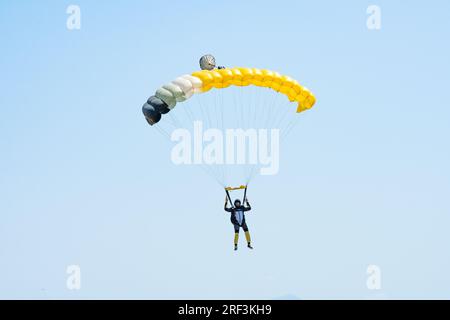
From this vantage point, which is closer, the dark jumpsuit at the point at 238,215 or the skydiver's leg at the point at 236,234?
the dark jumpsuit at the point at 238,215

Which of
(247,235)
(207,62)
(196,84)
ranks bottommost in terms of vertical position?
(247,235)

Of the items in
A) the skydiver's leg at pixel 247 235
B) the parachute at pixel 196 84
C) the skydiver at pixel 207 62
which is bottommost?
the skydiver's leg at pixel 247 235

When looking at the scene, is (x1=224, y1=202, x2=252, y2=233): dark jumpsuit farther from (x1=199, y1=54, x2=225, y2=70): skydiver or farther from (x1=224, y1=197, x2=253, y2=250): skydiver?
(x1=199, y1=54, x2=225, y2=70): skydiver

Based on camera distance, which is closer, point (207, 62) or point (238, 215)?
point (238, 215)

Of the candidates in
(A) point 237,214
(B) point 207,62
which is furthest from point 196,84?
(A) point 237,214

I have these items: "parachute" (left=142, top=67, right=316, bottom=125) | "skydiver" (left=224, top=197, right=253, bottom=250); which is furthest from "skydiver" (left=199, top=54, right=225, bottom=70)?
"skydiver" (left=224, top=197, right=253, bottom=250)

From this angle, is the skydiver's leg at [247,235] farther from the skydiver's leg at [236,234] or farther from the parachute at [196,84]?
the parachute at [196,84]

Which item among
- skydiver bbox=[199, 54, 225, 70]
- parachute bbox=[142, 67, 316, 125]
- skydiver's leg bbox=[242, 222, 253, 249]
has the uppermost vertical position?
skydiver bbox=[199, 54, 225, 70]

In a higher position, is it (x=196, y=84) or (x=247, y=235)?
(x=196, y=84)

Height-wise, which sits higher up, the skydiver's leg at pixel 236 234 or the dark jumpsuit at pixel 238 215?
the dark jumpsuit at pixel 238 215

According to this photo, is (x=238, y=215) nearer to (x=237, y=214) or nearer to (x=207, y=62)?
(x=237, y=214)

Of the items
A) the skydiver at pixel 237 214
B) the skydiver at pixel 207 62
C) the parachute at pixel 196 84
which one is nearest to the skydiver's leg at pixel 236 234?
the skydiver at pixel 237 214

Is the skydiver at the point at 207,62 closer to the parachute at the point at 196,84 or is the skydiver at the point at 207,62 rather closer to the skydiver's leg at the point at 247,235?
the parachute at the point at 196,84
